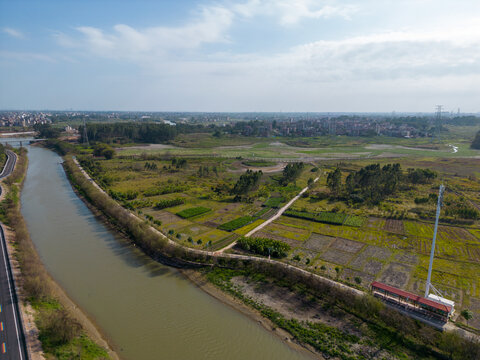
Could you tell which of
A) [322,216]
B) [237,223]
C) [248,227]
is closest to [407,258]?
[322,216]

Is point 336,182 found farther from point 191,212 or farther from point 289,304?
point 289,304

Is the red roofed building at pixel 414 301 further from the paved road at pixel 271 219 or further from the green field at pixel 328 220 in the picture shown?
the paved road at pixel 271 219

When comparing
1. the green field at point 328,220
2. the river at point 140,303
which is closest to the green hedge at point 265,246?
the green field at point 328,220

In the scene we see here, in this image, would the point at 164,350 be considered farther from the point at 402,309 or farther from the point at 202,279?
the point at 402,309

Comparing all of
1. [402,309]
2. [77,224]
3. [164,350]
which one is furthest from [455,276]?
[77,224]

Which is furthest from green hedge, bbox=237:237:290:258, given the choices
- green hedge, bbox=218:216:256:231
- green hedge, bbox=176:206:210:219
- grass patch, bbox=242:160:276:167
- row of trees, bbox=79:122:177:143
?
row of trees, bbox=79:122:177:143
